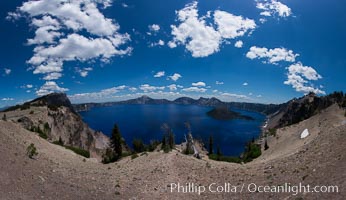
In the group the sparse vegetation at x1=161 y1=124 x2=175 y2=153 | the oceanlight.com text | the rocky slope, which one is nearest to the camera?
the oceanlight.com text

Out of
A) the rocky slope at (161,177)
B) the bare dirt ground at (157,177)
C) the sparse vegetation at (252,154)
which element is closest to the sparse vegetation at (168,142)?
the rocky slope at (161,177)

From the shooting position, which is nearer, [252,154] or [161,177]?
[161,177]

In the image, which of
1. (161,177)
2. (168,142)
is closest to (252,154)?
(168,142)

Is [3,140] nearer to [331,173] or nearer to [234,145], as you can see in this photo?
[331,173]

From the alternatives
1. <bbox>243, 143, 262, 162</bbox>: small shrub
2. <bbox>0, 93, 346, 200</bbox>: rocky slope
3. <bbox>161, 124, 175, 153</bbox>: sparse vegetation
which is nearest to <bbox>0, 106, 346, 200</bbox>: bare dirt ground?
<bbox>0, 93, 346, 200</bbox>: rocky slope

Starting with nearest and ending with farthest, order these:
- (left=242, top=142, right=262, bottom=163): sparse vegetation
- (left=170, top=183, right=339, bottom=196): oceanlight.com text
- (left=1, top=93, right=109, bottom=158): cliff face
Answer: (left=170, top=183, right=339, bottom=196): oceanlight.com text, (left=242, top=142, right=262, bottom=163): sparse vegetation, (left=1, top=93, right=109, bottom=158): cliff face

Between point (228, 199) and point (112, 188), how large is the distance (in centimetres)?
834

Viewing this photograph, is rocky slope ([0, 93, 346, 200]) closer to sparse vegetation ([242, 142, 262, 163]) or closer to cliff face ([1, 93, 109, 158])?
sparse vegetation ([242, 142, 262, 163])

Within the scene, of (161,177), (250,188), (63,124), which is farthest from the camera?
(63,124)

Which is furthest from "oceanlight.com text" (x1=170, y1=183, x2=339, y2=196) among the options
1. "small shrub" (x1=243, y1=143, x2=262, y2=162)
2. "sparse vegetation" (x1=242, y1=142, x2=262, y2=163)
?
"small shrub" (x1=243, y1=143, x2=262, y2=162)

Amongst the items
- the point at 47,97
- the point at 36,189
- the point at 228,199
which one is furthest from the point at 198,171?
the point at 47,97

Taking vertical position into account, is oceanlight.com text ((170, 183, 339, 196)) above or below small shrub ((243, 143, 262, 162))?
above

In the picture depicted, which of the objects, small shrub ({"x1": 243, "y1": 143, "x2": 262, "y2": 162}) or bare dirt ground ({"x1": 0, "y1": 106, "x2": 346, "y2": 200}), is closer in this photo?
bare dirt ground ({"x1": 0, "y1": 106, "x2": 346, "y2": 200})

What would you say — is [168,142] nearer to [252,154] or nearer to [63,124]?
[252,154]
